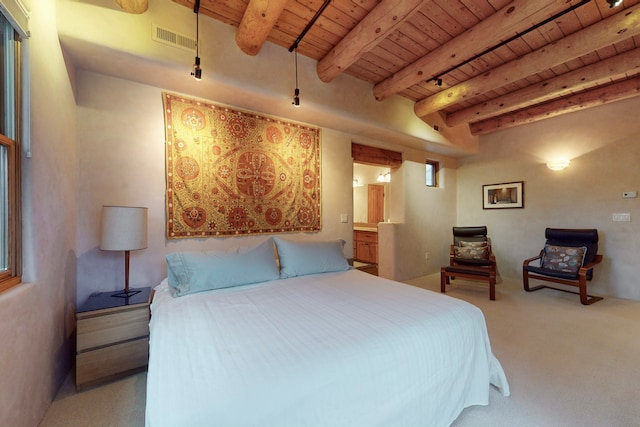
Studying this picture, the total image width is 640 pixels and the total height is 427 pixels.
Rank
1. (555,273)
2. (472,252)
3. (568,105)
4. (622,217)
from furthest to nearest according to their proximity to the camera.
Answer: (472,252)
(568,105)
(622,217)
(555,273)

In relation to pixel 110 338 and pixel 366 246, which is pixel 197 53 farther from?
pixel 366 246

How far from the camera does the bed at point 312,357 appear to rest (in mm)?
919

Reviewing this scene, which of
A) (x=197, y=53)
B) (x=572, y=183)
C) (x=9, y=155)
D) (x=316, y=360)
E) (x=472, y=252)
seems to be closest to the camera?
(x=316, y=360)

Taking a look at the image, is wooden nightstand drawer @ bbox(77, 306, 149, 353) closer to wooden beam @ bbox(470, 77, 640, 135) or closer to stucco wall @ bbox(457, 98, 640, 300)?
stucco wall @ bbox(457, 98, 640, 300)

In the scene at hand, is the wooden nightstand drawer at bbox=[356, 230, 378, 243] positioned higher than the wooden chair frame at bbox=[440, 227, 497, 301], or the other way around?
the wooden nightstand drawer at bbox=[356, 230, 378, 243]

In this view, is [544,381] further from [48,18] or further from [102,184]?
[48,18]

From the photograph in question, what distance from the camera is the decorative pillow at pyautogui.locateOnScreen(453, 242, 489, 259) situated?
4336mm

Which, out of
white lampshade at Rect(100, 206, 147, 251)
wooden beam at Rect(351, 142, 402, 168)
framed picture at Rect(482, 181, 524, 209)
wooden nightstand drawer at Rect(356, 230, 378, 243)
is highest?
wooden beam at Rect(351, 142, 402, 168)

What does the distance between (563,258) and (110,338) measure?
5.50m

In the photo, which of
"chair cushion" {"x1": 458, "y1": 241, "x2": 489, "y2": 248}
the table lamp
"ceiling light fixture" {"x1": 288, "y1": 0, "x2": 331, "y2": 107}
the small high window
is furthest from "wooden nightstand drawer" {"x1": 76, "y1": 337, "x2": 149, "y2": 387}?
the small high window

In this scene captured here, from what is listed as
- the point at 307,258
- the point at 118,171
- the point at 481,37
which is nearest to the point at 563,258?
the point at 481,37

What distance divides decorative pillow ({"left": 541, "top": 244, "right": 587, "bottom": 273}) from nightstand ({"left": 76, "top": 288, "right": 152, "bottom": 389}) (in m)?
5.09

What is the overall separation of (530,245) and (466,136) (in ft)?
7.62

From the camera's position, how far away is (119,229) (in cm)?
198
